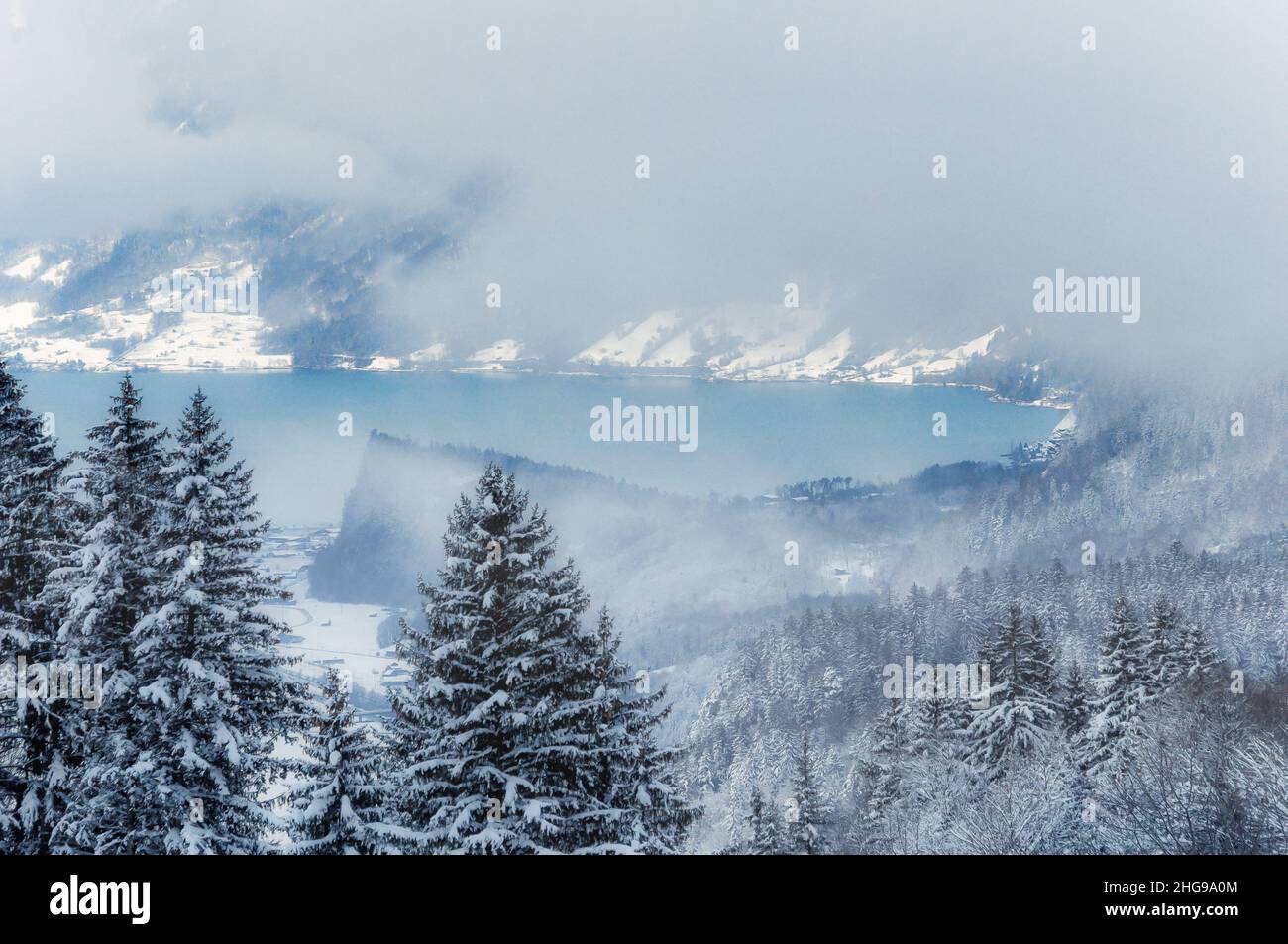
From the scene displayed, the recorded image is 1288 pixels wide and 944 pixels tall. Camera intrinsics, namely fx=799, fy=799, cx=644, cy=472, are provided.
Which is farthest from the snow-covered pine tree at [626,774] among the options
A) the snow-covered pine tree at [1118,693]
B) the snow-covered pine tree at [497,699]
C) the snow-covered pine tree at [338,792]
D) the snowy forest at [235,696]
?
the snow-covered pine tree at [1118,693]

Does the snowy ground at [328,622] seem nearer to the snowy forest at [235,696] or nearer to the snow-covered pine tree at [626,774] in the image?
the snowy forest at [235,696]

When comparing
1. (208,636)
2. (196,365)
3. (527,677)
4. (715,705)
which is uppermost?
(196,365)

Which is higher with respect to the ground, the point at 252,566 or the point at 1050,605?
the point at 252,566

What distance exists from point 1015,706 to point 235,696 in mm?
31293

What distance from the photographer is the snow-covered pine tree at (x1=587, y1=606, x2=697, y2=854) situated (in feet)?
56.0

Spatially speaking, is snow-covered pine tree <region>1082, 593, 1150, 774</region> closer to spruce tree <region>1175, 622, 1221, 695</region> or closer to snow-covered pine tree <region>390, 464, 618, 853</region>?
spruce tree <region>1175, 622, 1221, 695</region>

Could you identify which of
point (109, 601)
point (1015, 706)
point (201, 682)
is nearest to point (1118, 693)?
point (1015, 706)

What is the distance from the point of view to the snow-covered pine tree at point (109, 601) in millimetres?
15344

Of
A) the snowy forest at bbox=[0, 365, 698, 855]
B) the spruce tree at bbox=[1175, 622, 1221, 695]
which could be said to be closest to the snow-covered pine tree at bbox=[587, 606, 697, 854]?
the snowy forest at bbox=[0, 365, 698, 855]

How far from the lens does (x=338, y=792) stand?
15.8 m
